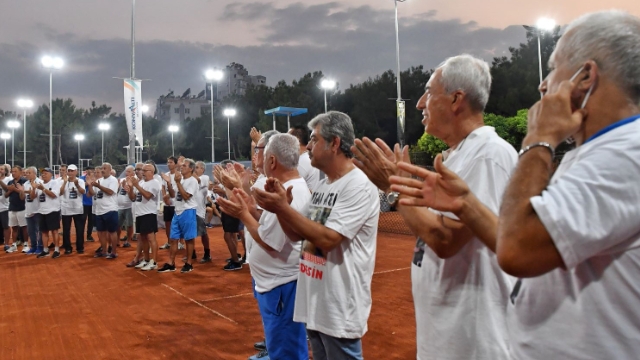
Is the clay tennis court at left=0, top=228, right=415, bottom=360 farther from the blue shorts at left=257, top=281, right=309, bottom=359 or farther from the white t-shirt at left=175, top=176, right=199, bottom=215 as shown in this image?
the blue shorts at left=257, top=281, right=309, bottom=359

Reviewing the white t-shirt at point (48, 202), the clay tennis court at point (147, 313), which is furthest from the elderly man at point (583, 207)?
Result: the white t-shirt at point (48, 202)

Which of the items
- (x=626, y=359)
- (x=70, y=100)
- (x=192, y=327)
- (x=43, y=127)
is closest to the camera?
(x=626, y=359)

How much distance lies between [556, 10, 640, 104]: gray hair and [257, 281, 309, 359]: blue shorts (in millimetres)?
2755

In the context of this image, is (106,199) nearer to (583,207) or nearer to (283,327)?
(283,327)

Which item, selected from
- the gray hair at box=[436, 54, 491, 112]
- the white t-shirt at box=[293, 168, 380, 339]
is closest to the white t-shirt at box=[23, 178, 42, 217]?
the white t-shirt at box=[293, 168, 380, 339]

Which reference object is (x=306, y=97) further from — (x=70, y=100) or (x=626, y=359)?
(x=626, y=359)

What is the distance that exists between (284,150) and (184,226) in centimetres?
696

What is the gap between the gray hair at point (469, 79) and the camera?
228 centimetres

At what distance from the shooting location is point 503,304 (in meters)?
2.10

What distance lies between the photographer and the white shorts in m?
14.0

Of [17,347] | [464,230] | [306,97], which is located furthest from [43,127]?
[464,230]

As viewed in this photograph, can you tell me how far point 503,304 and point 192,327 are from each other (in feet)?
16.5

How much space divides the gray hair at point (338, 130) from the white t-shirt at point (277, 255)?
0.55m

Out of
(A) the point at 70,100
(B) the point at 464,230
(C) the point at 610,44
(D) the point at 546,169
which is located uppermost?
(A) the point at 70,100
